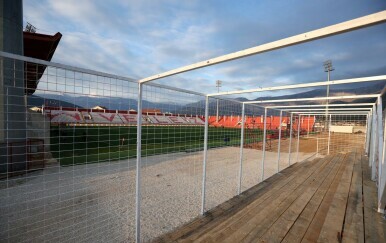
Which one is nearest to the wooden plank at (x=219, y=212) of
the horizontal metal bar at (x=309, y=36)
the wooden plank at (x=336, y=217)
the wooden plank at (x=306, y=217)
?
the wooden plank at (x=306, y=217)

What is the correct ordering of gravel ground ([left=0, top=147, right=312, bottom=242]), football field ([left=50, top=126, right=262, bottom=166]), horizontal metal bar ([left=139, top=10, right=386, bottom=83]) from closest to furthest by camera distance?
horizontal metal bar ([left=139, top=10, right=386, bottom=83]) → gravel ground ([left=0, top=147, right=312, bottom=242]) → football field ([left=50, top=126, right=262, bottom=166])

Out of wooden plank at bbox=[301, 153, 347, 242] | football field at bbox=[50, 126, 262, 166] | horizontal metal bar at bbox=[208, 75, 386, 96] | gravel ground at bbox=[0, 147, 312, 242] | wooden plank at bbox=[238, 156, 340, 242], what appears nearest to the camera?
wooden plank at bbox=[301, 153, 347, 242]

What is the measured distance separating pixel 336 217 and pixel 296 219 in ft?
1.99

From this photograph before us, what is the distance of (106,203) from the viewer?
4043 millimetres

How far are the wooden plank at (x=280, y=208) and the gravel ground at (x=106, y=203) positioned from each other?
4.13ft

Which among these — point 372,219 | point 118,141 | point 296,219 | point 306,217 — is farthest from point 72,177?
point 118,141

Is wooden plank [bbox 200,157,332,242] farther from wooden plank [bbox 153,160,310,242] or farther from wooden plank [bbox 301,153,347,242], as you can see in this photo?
wooden plank [bbox 301,153,347,242]

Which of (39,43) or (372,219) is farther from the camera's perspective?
(39,43)

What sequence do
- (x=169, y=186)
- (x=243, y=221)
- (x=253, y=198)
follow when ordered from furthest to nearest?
(x=169, y=186), (x=253, y=198), (x=243, y=221)

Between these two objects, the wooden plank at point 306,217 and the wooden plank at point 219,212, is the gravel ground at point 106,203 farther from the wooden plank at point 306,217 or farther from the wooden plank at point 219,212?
the wooden plank at point 306,217

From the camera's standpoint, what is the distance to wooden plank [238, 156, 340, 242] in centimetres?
248

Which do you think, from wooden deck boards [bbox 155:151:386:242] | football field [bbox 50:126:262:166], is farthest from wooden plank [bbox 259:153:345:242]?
football field [bbox 50:126:262:166]

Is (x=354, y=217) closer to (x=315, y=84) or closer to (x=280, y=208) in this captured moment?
(x=280, y=208)

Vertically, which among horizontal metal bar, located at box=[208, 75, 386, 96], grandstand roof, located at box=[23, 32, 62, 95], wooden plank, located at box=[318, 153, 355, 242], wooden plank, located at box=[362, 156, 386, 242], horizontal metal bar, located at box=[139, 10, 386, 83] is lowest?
wooden plank, located at box=[318, 153, 355, 242]
